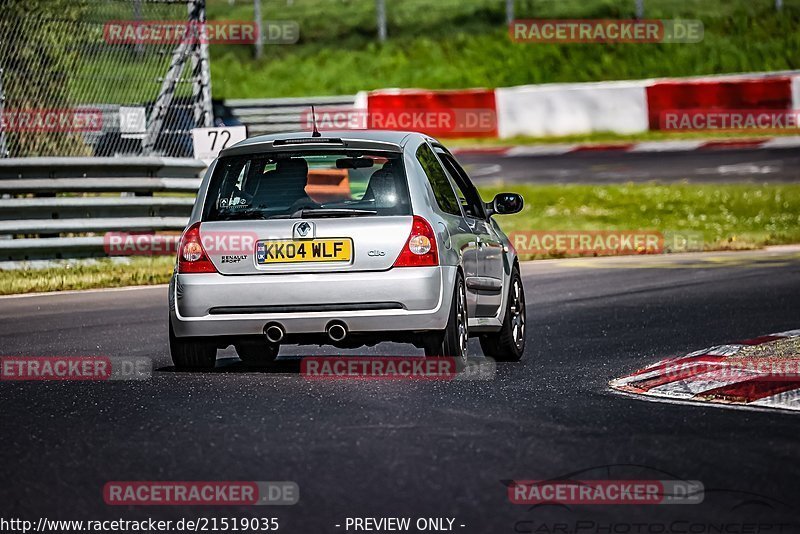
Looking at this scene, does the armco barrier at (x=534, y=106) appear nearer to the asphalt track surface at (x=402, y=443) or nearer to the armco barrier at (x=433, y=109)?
the armco barrier at (x=433, y=109)

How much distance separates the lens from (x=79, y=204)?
16.3 meters

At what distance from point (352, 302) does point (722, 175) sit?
1871cm

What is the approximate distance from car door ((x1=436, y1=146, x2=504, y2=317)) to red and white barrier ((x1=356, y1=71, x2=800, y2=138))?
22.1 m

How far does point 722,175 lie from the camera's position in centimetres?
2605

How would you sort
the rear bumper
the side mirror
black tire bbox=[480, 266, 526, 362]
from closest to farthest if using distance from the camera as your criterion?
the rear bumper
black tire bbox=[480, 266, 526, 362]
the side mirror

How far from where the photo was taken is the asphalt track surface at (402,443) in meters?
5.23

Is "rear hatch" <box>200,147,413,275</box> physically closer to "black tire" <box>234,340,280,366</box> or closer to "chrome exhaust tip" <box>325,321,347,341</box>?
"chrome exhaust tip" <box>325,321,347,341</box>

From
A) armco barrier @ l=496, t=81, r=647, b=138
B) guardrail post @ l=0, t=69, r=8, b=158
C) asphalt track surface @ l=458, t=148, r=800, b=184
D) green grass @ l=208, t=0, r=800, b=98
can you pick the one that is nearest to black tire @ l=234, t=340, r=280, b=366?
guardrail post @ l=0, t=69, r=8, b=158

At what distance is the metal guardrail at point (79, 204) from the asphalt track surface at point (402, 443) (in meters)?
5.64

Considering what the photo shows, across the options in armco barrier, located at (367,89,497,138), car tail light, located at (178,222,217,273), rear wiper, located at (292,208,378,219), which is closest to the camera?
rear wiper, located at (292,208,378,219)

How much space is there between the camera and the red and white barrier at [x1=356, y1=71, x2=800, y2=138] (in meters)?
32.8

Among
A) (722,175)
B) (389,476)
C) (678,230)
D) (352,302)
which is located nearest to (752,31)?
(722,175)

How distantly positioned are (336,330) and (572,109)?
26.5m

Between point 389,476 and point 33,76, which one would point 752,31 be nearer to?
point 33,76
